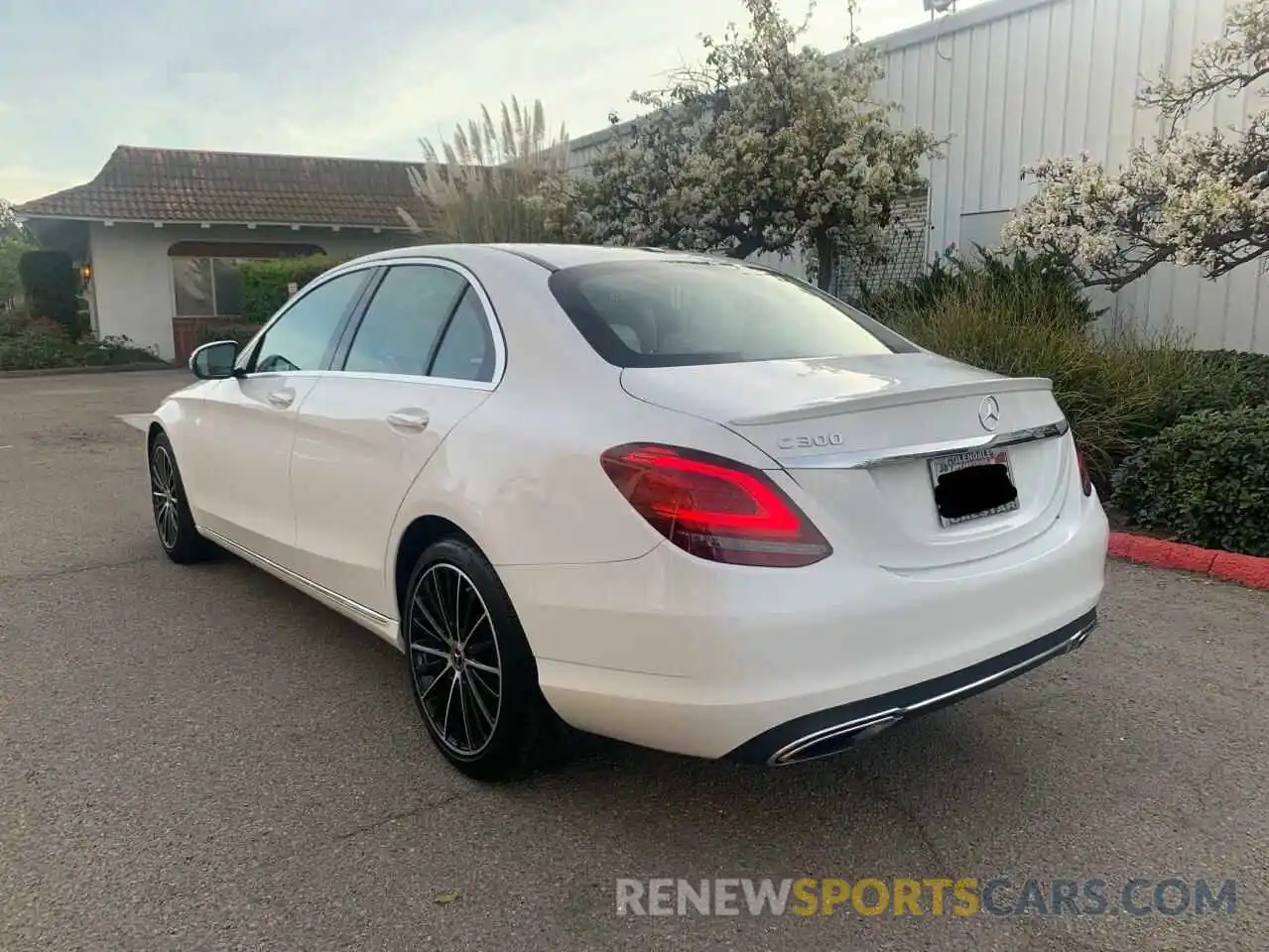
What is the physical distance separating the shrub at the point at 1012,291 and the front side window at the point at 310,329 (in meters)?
5.12

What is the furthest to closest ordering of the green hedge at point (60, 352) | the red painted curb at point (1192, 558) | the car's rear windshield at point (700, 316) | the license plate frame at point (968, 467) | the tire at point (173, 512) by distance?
the green hedge at point (60, 352), the tire at point (173, 512), the red painted curb at point (1192, 558), the car's rear windshield at point (700, 316), the license plate frame at point (968, 467)

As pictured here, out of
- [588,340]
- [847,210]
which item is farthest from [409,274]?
[847,210]

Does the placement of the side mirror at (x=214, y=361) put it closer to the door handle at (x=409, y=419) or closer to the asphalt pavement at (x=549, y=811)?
the asphalt pavement at (x=549, y=811)

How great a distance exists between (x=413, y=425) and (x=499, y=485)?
22.0 inches

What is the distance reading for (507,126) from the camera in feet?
43.6

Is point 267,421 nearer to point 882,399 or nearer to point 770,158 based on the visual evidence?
point 882,399

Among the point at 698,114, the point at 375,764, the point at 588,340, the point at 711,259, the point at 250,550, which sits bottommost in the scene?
the point at 375,764

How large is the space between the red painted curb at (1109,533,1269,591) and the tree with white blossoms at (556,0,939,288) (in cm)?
511

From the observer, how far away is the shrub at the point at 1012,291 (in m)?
7.73

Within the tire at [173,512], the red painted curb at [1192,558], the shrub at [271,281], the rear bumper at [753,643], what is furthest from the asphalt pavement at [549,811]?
the shrub at [271,281]

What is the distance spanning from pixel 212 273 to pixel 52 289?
3.50 metres

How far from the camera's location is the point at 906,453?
2504mm

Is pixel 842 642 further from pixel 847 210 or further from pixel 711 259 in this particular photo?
pixel 847 210

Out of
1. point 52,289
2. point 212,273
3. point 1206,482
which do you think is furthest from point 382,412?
point 52,289
